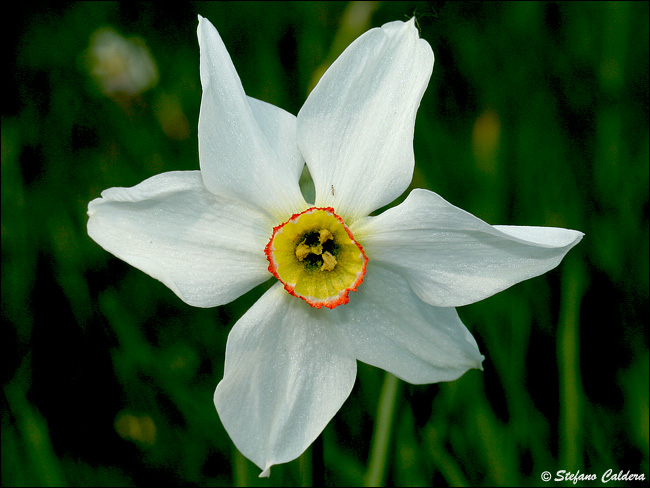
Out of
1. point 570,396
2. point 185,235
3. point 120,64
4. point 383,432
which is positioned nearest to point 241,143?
point 185,235

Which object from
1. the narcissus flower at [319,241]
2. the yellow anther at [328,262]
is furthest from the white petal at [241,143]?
the yellow anther at [328,262]

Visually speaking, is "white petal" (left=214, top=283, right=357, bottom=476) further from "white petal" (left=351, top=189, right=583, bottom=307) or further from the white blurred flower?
the white blurred flower

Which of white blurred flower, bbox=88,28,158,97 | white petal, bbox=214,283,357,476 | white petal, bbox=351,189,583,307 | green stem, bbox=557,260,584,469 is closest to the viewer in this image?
white petal, bbox=351,189,583,307

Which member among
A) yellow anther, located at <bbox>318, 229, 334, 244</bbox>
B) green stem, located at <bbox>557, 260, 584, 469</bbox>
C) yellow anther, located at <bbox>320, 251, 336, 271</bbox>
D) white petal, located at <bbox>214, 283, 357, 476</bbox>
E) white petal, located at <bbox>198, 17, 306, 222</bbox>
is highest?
white petal, located at <bbox>198, 17, 306, 222</bbox>

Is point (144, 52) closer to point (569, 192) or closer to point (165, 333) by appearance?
point (165, 333)

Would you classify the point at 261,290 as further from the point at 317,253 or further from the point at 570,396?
the point at 570,396

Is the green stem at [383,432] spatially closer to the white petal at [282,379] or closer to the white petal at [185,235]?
the white petal at [282,379]

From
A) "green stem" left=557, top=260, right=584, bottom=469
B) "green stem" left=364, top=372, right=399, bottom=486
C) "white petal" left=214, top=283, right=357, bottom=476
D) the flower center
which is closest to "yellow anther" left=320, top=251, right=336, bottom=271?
the flower center

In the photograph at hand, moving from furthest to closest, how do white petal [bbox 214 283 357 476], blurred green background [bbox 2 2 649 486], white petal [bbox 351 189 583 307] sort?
1. blurred green background [bbox 2 2 649 486]
2. white petal [bbox 214 283 357 476]
3. white petal [bbox 351 189 583 307]
